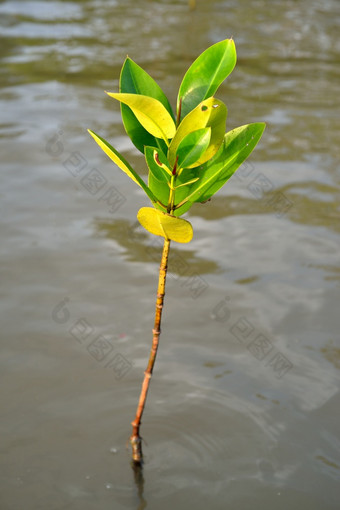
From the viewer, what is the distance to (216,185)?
1.42 metres

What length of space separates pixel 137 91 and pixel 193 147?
19 centimetres

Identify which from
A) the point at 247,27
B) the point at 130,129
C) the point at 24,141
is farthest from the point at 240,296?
the point at 247,27

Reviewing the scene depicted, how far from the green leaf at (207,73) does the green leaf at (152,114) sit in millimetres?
82

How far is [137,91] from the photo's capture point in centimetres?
138

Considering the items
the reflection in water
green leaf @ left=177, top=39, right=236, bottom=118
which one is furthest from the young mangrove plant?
the reflection in water

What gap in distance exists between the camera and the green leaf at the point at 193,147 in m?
1.28

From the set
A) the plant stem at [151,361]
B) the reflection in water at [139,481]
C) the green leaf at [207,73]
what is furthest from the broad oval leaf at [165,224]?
the reflection in water at [139,481]

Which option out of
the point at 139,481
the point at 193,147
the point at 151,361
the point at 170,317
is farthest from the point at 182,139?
the point at 170,317

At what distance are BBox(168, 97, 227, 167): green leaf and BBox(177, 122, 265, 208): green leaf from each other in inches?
2.9

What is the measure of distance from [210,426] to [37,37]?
14.8 ft

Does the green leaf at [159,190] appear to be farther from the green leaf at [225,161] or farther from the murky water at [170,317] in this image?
the murky water at [170,317]

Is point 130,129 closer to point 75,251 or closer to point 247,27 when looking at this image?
point 75,251

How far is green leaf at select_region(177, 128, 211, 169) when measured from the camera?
4.21ft

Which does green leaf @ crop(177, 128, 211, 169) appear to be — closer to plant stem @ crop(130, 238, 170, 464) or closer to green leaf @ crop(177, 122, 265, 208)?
green leaf @ crop(177, 122, 265, 208)
